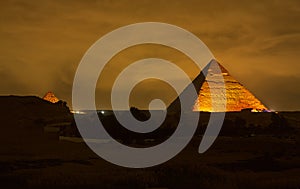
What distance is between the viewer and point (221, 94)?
118 meters

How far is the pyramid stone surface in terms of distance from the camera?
11194 cm

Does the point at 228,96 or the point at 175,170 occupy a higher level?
the point at 228,96

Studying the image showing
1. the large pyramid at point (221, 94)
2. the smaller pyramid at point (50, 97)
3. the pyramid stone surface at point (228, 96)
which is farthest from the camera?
the large pyramid at point (221, 94)

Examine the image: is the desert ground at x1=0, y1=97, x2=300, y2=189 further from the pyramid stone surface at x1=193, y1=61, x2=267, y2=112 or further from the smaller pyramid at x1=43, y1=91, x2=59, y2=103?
the pyramid stone surface at x1=193, y1=61, x2=267, y2=112

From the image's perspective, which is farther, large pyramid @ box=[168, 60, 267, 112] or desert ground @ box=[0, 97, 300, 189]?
large pyramid @ box=[168, 60, 267, 112]

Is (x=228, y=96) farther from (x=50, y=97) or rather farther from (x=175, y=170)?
(x=175, y=170)

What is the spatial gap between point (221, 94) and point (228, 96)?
1.68 m

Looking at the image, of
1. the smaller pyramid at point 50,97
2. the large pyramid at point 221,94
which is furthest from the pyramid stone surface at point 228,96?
the smaller pyramid at point 50,97

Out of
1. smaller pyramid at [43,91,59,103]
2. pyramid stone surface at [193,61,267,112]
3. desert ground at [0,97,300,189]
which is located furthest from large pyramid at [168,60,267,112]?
desert ground at [0,97,300,189]

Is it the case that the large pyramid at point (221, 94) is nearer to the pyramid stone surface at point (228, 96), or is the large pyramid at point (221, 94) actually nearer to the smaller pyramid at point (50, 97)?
the pyramid stone surface at point (228, 96)

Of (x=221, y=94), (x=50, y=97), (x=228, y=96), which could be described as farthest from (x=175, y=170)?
(x=221, y=94)

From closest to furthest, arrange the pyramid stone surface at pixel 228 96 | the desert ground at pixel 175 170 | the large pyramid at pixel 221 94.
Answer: the desert ground at pixel 175 170
the pyramid stone surface at pixel 228 96
the large pyramid at pixel 221 94

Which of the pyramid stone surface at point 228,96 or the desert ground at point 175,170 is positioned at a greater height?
the pyramid stone surface at point 228,96

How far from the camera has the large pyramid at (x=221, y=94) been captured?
112m
